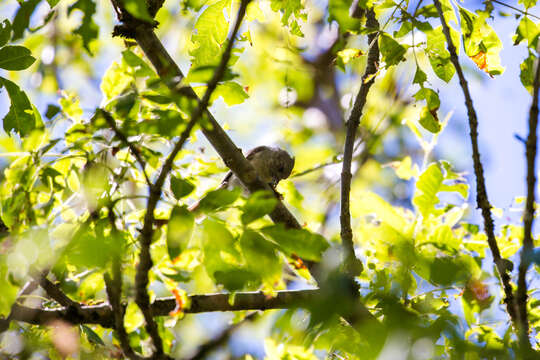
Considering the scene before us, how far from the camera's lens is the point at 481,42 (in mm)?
1869

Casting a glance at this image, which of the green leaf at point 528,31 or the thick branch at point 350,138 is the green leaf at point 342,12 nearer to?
the thick branch at point 350,138

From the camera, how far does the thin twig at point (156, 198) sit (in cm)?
111

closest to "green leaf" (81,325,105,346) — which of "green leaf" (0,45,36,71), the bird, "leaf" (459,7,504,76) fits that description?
"green leaf" (0,45,36,71)

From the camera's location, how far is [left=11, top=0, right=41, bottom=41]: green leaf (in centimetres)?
134

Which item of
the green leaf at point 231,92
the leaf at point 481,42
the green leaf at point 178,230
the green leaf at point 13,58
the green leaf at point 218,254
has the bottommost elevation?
the green leaf at point 218,254

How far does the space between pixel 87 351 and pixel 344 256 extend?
1025mm

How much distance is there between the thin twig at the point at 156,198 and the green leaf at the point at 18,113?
783 mm

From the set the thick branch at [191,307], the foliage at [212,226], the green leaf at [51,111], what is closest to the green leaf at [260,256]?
the foliage at [212,226]

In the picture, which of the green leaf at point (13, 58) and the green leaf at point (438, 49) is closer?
the green leaf at point (13, 58)

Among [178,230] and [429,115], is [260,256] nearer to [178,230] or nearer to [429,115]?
[178,230]

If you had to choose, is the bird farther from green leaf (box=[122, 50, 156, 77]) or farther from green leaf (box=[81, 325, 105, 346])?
green leaf (box=[122, 50, 156, 77])

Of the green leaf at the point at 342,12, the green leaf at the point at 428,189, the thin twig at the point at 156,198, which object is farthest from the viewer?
the green leaf at the point at 428,189

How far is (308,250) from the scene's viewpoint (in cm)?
120

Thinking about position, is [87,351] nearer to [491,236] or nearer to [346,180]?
[346,180]
